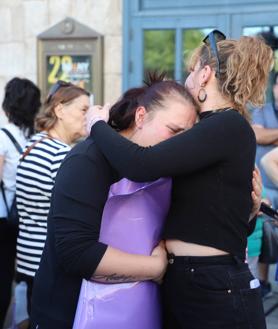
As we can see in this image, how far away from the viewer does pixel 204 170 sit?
6.03 ft

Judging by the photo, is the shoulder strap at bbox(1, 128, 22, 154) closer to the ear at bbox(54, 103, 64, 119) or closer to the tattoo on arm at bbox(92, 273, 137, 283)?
the ear at bbox(54, 103, 64, 119)

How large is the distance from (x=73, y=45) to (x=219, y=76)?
4460 millimetres

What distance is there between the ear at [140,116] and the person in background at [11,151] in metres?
1.82

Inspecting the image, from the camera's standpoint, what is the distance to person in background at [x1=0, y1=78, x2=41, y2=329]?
3611 mm

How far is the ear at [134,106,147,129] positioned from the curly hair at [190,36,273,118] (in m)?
0.27

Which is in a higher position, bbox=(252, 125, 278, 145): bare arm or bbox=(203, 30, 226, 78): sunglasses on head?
bbox=(203, 30, 226, 78): sunglasses on head

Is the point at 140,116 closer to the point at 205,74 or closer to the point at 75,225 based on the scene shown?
the point at 205,74

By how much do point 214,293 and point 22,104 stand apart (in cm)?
236

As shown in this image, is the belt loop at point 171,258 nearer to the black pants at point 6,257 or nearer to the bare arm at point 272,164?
the black pants at point 6,257

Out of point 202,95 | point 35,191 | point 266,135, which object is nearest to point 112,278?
point 202,95

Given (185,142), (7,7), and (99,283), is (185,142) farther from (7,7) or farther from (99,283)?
(7,7)

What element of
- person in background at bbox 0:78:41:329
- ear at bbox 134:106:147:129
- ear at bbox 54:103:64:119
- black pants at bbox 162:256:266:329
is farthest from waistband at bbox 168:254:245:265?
person in background at bbox 0:78:41:329

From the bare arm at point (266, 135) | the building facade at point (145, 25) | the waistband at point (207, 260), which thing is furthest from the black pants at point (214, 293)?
the building facade at point (145, 25)

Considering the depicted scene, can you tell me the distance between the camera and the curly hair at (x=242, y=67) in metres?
1.93
